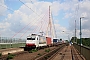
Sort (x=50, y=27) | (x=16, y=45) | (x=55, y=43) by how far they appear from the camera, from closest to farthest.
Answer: (x=16, y=45)
(x=50, y=27)
(x=55, y=43)

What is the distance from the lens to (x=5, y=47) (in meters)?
41.8

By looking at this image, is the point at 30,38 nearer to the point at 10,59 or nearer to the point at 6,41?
the point at 6,41

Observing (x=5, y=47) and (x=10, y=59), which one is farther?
(x=5, y=47)

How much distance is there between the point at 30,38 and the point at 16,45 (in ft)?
18.1

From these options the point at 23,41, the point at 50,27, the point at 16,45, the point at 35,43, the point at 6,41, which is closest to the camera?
the point at 6,41

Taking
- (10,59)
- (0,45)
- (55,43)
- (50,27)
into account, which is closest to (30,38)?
(0,45)

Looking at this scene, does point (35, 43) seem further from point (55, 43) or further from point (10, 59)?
point (55, 43)

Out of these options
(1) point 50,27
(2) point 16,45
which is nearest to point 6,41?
(2) point 16,45

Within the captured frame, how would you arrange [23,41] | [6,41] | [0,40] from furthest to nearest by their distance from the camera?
[23,41] < [6,41] < [0,40]

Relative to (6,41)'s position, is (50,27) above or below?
above

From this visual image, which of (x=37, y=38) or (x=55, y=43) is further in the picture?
(x=55, y=43)

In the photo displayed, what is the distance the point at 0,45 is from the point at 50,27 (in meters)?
43.5

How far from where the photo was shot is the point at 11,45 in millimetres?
44750

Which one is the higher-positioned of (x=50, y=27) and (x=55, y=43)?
(x=50, y=27)
